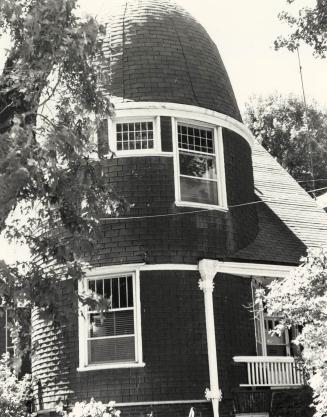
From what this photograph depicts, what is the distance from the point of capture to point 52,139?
10773 millimetres

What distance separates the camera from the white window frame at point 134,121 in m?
18.4

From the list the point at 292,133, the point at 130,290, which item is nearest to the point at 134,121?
the point at 130,290

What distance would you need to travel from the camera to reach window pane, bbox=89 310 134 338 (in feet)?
56.8

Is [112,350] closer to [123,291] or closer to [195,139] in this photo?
[123,291]

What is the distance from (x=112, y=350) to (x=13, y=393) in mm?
2848

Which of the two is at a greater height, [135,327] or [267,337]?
[267,337]

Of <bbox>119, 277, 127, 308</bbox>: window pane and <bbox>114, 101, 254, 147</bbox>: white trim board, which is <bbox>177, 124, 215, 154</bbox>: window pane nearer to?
<bbox>114, 101, 254, 147</bbox>: white trim board

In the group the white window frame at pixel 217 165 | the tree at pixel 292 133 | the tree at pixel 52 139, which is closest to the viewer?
the tree at pixel 52 139

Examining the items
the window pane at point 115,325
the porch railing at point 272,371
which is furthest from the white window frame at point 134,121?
the porch railing at point 272,371

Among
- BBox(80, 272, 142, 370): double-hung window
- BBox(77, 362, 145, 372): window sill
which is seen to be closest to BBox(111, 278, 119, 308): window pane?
BBox(80, 272, 142, 370): double-hung window

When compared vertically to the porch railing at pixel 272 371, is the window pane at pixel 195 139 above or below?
above

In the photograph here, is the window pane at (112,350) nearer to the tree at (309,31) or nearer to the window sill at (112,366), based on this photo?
the window sill at (112,366)

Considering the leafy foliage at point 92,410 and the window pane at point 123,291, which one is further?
the window pane at point 123,291

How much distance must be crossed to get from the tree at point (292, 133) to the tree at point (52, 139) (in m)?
31.1
